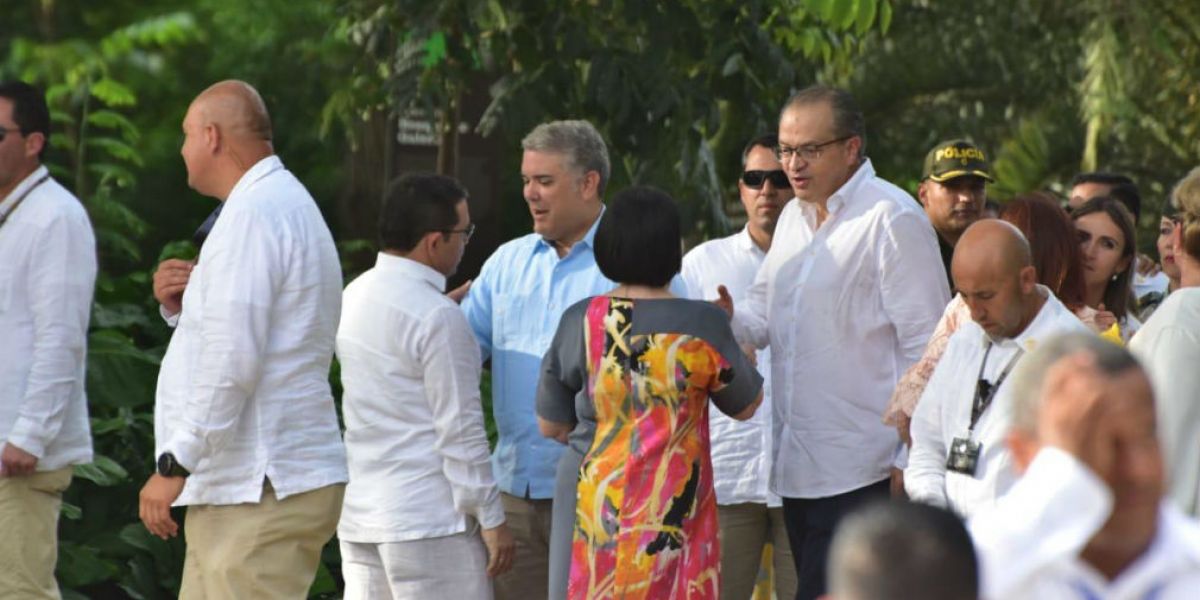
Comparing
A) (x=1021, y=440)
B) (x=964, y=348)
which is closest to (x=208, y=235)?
(x=964, y=348)

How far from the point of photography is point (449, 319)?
572 cm

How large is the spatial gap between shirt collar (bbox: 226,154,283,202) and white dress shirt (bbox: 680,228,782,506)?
1488 millimetres

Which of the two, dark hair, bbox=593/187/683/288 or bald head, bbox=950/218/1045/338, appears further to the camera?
dark hair, bbox=593/187/683/288

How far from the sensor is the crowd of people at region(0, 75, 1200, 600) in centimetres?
520

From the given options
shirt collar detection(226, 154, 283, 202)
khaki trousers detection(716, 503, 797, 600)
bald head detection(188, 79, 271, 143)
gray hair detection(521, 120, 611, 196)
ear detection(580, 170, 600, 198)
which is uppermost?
bald head detection(188, 79, 271, 143)

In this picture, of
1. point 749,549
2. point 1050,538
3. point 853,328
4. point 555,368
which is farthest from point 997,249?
point 1050,538

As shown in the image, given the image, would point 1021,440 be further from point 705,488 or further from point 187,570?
point 187,570

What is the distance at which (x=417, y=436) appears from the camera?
5758 mm

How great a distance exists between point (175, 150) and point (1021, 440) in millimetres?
15613

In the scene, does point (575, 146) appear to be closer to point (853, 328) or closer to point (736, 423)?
point (853, 328)

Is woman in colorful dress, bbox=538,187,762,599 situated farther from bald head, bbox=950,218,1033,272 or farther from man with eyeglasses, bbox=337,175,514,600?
bald head, bbox=950,218,1033,272

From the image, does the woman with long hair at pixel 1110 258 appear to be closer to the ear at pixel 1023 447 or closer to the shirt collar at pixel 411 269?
the shirt collar at pixel 411 269

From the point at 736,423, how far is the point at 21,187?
2.58m

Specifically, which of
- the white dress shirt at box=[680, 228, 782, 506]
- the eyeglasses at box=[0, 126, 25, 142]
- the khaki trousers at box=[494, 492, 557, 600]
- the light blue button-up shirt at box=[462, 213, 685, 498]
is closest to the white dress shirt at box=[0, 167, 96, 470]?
the eyeglasses at box=[0, 126, 25, 142]
